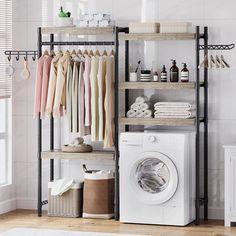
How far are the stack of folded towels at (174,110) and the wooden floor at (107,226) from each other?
1.01 m

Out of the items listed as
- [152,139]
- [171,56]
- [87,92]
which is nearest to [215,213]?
[152,139]

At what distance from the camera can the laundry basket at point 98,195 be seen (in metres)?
6.99

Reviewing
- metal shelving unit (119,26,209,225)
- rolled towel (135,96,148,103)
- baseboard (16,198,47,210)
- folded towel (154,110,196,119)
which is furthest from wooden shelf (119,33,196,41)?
baseboard (16,198,47,210)

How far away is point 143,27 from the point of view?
22.6 ft

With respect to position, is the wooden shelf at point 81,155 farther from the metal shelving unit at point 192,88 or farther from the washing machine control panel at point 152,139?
the washing machine control panel at point 152,139

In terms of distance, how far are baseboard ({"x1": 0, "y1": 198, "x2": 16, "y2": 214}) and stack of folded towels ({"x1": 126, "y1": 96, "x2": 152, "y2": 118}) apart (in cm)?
156

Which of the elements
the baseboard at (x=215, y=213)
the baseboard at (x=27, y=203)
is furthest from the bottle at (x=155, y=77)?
the baseboard at (x=27, y=203)

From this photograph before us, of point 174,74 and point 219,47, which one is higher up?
point 219,47

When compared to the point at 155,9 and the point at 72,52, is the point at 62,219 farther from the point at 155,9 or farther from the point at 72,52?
the point at 155,9

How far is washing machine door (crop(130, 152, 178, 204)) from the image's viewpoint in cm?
664

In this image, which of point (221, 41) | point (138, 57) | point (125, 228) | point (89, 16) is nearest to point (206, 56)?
point (221, 41)

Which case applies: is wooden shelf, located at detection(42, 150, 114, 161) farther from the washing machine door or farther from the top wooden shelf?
the top wooden shelf

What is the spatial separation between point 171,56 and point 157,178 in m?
1.23

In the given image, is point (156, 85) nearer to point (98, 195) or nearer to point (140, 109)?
point (140, 109)
